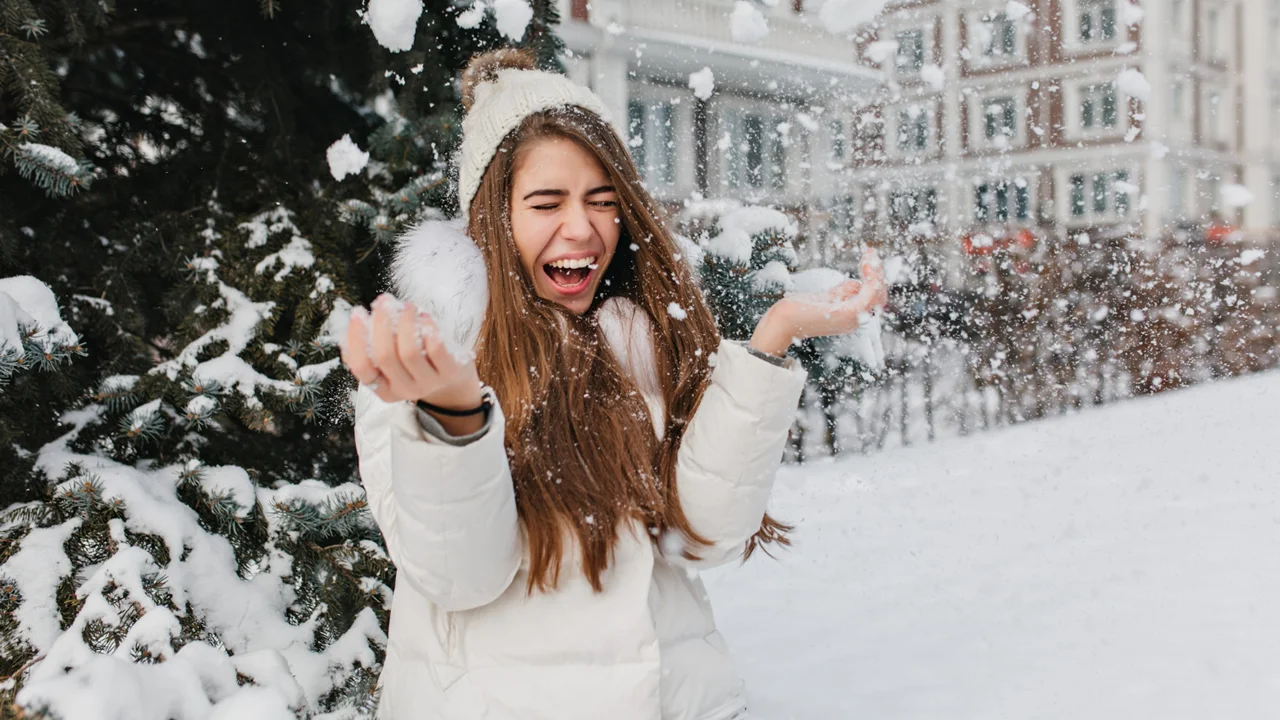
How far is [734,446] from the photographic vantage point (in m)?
1.41

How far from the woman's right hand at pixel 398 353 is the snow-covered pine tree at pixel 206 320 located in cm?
64

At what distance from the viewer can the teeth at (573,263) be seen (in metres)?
1.58

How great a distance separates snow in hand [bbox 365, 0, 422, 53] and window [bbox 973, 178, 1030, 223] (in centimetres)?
764

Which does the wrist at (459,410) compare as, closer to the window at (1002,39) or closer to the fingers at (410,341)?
the fingers at (410,341)

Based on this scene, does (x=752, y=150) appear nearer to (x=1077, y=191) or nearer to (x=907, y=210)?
(x=907, y=210)

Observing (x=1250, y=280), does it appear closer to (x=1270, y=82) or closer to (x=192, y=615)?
(x=1270, y=82)

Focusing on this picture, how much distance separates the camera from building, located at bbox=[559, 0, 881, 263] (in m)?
7.57

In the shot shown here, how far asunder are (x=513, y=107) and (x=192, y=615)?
1.14 meters

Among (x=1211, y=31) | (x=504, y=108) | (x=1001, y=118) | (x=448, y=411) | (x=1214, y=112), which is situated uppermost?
(x=1211, y=31)

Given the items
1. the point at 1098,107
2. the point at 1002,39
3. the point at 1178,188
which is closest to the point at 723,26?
the point at 1002,39

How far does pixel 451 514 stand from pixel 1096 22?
410 inches

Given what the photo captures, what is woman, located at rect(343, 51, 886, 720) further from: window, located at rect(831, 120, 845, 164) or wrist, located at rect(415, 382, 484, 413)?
window, located at rect(831, 120, 845, 164)

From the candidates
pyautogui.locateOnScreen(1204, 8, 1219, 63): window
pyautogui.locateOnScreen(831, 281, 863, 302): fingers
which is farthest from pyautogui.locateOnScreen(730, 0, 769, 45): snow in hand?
pyautogui.locateOnScreen(1204, 8, 1219, 63): window

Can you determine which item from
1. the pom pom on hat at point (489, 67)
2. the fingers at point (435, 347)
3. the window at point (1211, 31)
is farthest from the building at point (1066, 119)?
the fingers at point (435, 347)
